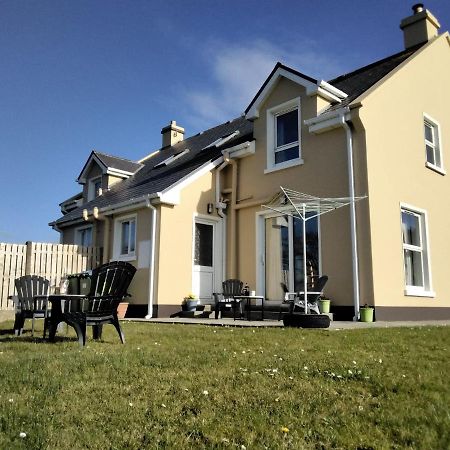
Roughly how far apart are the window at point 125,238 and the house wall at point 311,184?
3.42 m

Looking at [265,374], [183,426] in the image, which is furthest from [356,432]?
[265,374]

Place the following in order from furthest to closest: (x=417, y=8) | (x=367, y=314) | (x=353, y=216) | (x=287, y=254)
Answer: (x=417, y=8), (x=287, y=254), (x=353, y=216), (x=367, y=314)

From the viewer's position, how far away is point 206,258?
13.6m

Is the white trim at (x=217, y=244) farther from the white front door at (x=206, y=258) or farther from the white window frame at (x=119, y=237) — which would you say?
the white window frame at (x=119, y=237)

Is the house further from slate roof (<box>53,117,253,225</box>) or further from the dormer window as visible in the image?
the dormer window

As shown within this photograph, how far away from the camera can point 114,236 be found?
1489cm

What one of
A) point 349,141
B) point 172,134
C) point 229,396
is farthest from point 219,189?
point 229,396

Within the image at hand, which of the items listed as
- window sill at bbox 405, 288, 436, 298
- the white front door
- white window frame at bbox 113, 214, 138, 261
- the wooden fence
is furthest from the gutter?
the wooden fence

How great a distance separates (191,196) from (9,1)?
6530mm

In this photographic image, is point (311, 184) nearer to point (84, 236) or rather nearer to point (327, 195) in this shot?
point (327, 195)

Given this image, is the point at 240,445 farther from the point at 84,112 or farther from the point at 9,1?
the point at 84,112

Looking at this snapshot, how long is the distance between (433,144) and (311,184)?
502cm

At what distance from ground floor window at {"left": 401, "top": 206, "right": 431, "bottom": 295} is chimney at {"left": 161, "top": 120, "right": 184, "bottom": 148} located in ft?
44.8

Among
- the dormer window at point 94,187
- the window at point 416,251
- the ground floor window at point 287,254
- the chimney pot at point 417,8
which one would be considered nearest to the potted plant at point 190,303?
the ground floor window at point 287,254
